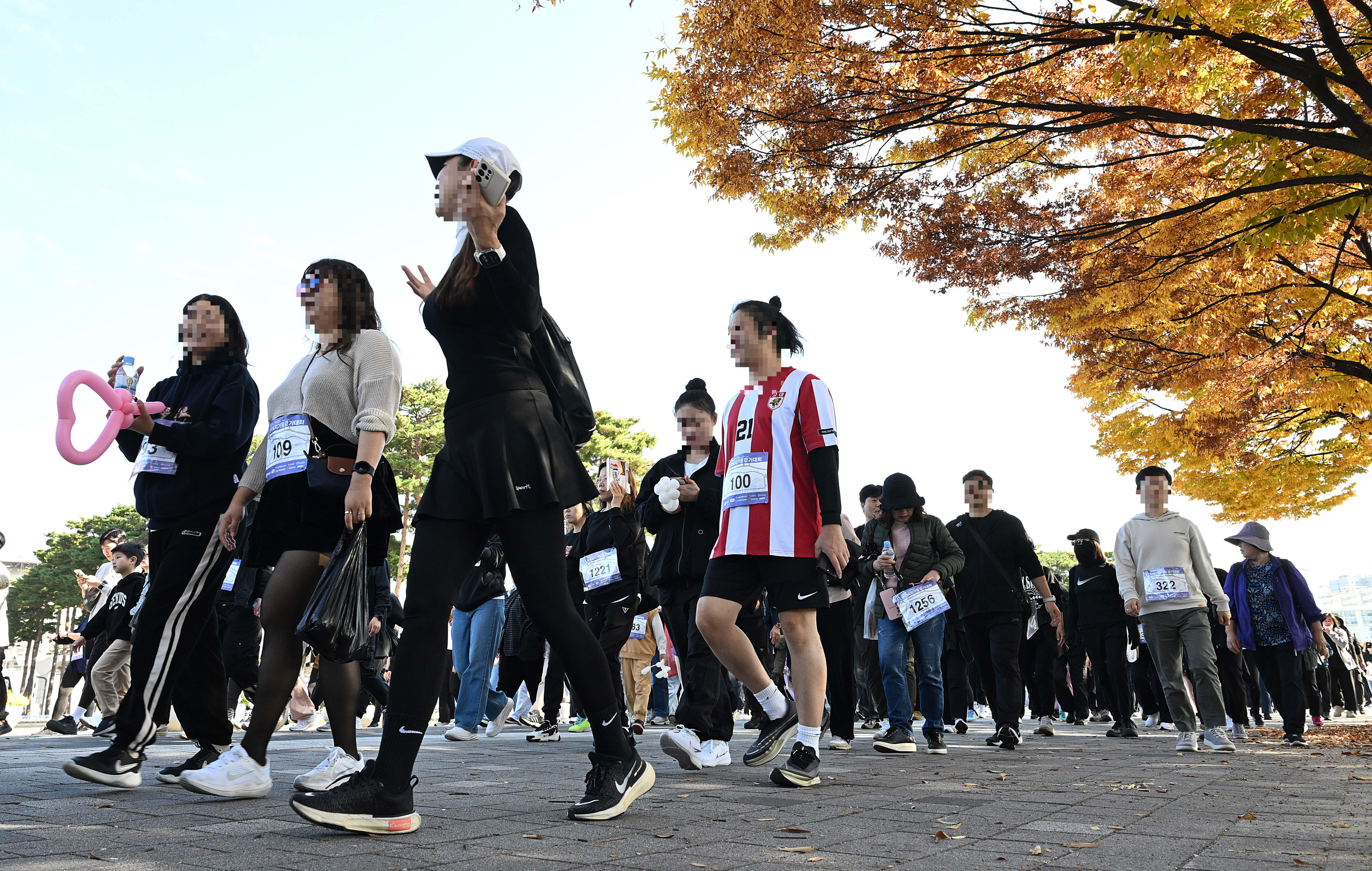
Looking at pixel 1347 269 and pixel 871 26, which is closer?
pixel 871 26

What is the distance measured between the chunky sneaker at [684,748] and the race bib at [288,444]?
2425 mm

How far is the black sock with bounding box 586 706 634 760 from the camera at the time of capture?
3352mm

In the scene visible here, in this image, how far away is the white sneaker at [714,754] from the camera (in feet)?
17.6

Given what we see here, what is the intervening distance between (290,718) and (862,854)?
10.1 meters

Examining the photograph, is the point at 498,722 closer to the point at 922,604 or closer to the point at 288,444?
the point at 922,604

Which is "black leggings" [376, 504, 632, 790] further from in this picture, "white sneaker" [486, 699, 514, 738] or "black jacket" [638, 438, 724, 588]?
"white sneaker" [486, 699, 514, 738]

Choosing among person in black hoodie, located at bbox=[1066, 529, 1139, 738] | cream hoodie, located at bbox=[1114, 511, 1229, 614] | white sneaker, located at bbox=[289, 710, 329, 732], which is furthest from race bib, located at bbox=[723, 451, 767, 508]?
white sneaker, located at bbox=[289, 710, 329, 732]

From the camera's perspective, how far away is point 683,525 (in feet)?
19.7

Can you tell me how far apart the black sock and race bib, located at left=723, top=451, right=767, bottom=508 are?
1.64 meters

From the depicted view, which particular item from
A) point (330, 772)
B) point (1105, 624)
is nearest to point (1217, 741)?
point (1105, 624)

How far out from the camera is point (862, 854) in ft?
9.46

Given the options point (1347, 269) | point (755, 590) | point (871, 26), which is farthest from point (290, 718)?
point (1347, 269)

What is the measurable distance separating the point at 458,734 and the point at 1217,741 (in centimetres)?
569

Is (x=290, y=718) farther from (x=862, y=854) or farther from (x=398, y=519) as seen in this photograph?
(x=862, y=854)
